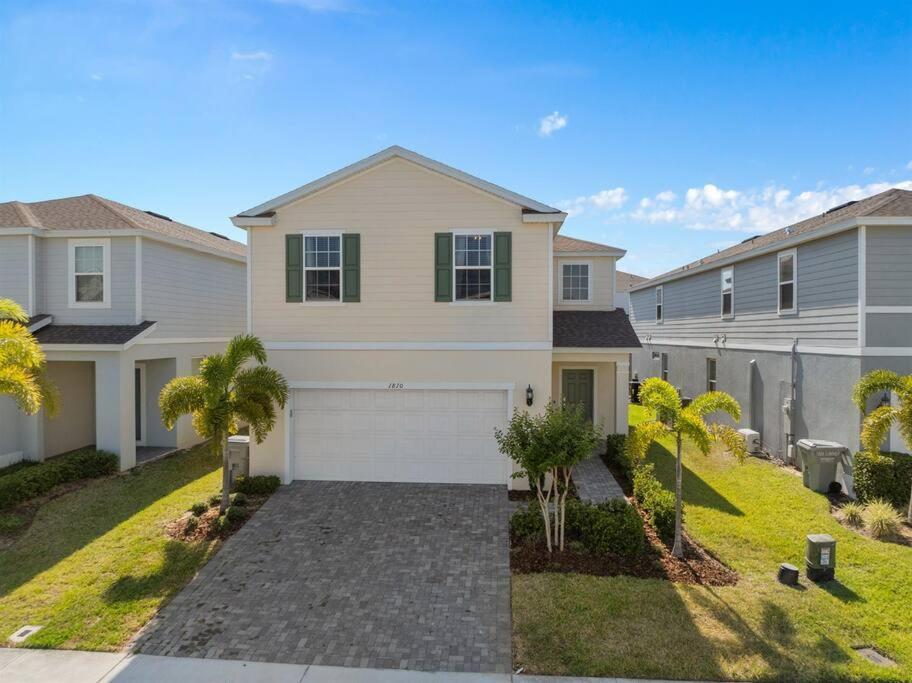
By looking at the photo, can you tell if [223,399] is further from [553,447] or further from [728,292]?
[728,292]

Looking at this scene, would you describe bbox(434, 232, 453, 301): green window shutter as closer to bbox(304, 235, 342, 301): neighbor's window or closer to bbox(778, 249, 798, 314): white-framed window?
bbox(304, 235, 342, 301): neighbor's window

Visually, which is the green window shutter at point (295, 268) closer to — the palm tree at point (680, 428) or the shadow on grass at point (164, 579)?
the shadow on grass at point (164, 579)

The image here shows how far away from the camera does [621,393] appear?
14.0m

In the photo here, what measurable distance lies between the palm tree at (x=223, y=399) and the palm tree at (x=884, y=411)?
38.6 ft

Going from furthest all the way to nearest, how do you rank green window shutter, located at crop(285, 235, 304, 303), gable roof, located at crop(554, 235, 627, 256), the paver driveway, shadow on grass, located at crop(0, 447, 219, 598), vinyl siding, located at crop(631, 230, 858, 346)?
gable roof, located at crop(554, 235, 627, 256) → green window shutter, located at crop(285, 235, 304, 303) → vinyl siding, located at crop(631, 230, 858, 346) → shadow on grass, located at crop(0, 447, 219, 598) → the paver driveway

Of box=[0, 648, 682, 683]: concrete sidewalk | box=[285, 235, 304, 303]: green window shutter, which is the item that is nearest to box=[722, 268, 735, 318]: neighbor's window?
box=[285, 235, 304, 303]: green window shutter

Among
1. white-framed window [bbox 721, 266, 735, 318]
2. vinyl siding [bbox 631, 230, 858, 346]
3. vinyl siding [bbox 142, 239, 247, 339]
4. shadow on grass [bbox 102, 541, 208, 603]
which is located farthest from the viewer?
white-framed window [bbox 721, 266, 735, 318]

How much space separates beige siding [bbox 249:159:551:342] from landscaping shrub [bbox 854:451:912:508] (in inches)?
276

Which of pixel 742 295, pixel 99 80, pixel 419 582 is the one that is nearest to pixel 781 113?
pixel 742 295

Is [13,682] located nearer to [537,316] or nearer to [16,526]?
[16,526]

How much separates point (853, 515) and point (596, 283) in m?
8.50

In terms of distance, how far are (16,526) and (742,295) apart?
19190 mm

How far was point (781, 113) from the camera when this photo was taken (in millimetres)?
13250

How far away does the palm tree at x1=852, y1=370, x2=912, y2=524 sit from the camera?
9406mm
